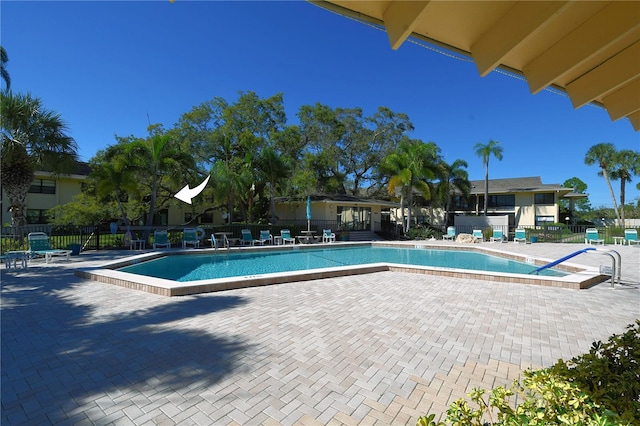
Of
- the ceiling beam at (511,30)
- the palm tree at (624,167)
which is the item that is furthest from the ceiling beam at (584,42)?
the palm tree at (624,167)

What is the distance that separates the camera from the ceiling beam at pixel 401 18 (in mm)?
1752

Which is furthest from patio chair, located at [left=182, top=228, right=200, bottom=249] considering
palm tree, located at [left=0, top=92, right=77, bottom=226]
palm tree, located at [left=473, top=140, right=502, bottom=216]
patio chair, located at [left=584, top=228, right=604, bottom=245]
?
palm tree, located at [left=473, top=140, right=502, bottom=216]

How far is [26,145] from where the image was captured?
12.6 meters

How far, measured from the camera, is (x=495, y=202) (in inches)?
1394

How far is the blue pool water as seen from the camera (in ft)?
35.8

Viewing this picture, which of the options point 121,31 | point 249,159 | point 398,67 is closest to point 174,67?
point 121,31

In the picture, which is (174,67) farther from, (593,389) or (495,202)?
(495,202)

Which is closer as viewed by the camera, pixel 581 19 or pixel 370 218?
pixel 581 19

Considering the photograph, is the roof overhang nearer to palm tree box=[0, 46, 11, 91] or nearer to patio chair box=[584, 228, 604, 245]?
palm tree box=[0, 46, 11, 91]

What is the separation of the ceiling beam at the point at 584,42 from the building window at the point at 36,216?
30.7 meters

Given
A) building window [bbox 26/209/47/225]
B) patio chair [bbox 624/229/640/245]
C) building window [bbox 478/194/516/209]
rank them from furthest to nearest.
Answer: building window [bbox 478/194/516/209] < building window [bbox 26/209/47/225] < patio chair [bbox 624/229/640/245]

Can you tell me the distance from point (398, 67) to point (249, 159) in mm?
12343

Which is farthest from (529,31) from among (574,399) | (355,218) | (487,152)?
(487,152)

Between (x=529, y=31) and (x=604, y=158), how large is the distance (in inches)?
1690
